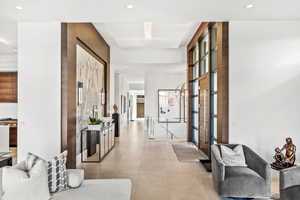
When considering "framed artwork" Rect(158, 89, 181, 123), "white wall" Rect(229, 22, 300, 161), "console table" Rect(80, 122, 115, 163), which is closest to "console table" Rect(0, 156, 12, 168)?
"console table" Rect(80, 122, 115, 163)

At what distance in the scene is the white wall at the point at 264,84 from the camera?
440 cm

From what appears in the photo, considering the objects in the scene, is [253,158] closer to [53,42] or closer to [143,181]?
[143,181]

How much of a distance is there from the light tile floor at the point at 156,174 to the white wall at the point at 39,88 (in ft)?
3.89

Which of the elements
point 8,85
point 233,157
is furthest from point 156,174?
point 8,85

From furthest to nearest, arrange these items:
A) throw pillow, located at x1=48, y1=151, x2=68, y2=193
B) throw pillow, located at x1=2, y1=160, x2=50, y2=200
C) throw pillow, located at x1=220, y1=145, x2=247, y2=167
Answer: throw pillow, located at x1=220, y1=145, x2=247, y2=167 < throw pillow, located at x1=48, y1=151, x2=68, y2=193 < throw pillow, located at x1=2, y1=160, x2=50, y2=200

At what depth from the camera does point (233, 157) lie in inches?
152

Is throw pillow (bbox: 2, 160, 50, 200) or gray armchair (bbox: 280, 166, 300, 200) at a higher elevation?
throw pillow (bbox: 2, 160, 50, 200)

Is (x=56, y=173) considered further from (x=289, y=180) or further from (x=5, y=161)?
(x=289, y=180)

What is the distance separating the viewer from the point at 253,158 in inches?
149

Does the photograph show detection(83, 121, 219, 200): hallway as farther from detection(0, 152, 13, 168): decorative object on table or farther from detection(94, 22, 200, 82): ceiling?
detection(94, 22, 200, 82): ceiling

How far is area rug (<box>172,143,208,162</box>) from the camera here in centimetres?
590

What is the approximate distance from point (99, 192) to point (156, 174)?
225 centimetres

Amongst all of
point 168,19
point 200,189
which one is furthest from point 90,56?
point 200,189

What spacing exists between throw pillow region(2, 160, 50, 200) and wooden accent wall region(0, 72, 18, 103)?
659 centimetres
